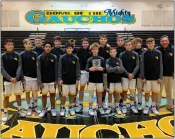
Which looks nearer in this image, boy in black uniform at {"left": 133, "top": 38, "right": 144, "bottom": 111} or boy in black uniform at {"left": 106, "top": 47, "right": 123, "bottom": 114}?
boy in black uniform at {"left": 106, "top": 47, "right": 123, "bottom": 114}

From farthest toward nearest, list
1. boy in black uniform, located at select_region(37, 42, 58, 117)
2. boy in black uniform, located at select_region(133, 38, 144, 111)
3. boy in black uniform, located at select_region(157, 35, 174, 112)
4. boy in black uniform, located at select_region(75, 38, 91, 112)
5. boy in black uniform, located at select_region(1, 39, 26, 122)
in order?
boy in black uniform, located at select_region(75, 38, 91, 112) < boy in black uniform, located at select_region(133, 38, 144, 111) < boy in black uniform, located at select_region(157, 35, 174, 112) < boy in black uniform, located at select_region(37, 42, 58, 117) < boy in black uniform, located at select_region(1, 39, 26, 122)

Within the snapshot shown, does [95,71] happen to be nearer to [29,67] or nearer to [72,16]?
[29,67]

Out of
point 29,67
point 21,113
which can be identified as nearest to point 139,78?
point 29,67

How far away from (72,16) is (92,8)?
1.19 meters

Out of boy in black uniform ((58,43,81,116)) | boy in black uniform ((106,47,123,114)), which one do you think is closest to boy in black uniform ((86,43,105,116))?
boy in black uniform ((106,47,123,114))

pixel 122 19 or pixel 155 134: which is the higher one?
pixel 122 19

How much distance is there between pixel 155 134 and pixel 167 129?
282 millimetres

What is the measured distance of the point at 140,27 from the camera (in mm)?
13375

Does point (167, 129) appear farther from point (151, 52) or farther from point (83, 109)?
point (83, 109)

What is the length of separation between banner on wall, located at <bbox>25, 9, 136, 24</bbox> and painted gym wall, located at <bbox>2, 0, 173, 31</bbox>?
194mm

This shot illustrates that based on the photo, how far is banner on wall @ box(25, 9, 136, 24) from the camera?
12602 millimetres

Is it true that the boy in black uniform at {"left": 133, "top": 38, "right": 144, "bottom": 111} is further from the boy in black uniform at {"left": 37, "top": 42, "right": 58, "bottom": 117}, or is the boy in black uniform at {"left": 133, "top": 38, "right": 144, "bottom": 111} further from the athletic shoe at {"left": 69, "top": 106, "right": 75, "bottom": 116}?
the boy in black uniform at {"left": 37, "top": 42, "right": 58, "bottom": 117}

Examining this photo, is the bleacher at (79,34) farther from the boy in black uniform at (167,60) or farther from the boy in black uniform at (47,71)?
the boy in black uniform at (47,71)

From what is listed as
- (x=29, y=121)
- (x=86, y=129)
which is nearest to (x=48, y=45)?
(x=29, y=121)
